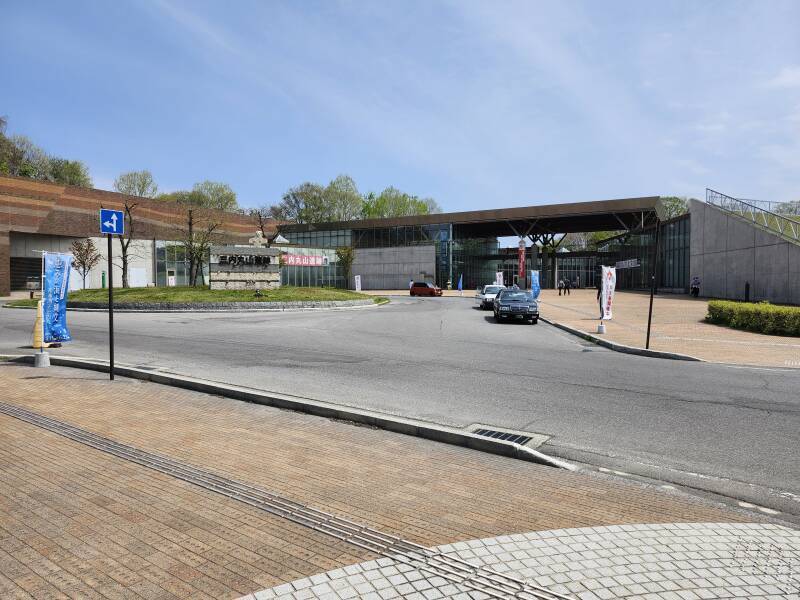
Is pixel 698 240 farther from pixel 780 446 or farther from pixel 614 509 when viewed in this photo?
pixel 614 509

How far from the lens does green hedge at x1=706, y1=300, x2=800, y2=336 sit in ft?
59.2

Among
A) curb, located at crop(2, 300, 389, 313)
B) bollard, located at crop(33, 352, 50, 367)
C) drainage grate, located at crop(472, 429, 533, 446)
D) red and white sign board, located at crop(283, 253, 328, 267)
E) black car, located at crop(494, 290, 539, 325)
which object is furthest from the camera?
red and white sign board, located at crop(283, 253, 328, 267)

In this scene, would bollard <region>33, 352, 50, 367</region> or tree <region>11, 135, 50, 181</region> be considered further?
tree <region>11, 135, 50, 181</region>

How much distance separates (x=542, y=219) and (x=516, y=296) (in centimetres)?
4049

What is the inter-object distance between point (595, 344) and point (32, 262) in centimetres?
5483

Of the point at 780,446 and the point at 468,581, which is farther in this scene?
the point at 780,446

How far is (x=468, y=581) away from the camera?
3270 millimetres

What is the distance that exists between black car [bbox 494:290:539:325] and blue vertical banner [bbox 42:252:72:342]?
1671 centimetres

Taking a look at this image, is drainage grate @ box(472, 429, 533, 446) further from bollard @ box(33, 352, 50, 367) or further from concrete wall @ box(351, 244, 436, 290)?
concrete wall @ box(351, 244, 436, 290)

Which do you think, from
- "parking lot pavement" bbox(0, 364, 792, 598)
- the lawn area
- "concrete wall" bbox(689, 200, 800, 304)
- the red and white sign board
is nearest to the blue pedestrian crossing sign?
"parking lot pavement" bbox(0, 364, 792, 598)

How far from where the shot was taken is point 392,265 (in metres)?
70.8

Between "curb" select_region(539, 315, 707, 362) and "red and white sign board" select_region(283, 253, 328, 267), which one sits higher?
"red and white sign board" select_region(283, 253, 328, 267)

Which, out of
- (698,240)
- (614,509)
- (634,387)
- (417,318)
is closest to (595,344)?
(634,387)

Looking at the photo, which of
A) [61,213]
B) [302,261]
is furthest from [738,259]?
[61,213]
